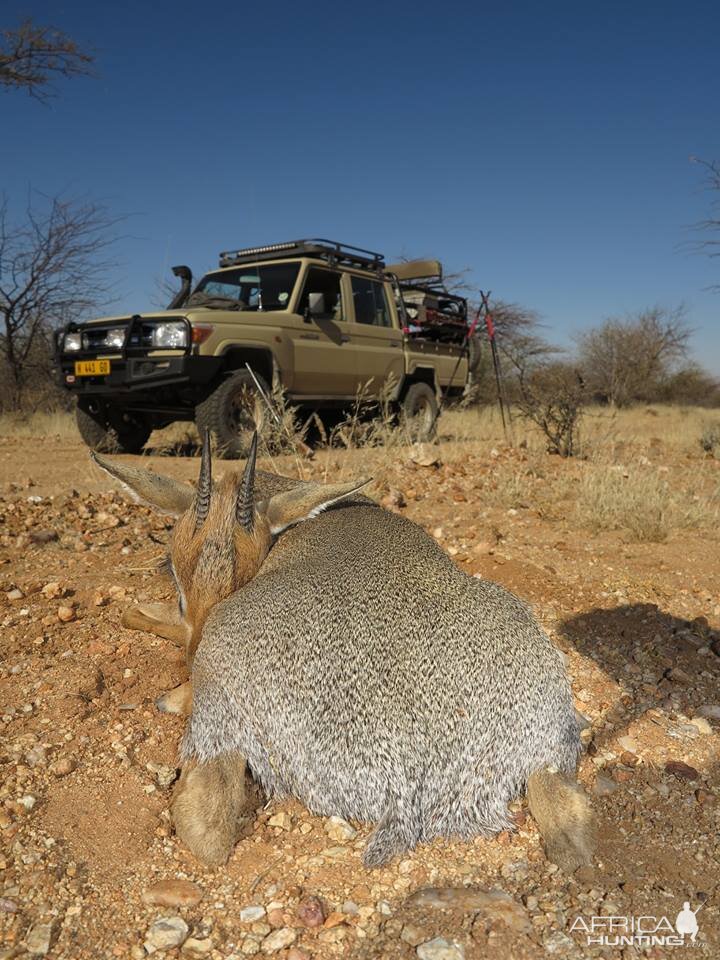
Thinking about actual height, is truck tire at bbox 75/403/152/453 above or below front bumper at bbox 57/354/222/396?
below

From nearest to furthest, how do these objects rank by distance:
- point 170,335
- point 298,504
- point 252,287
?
1. point 298,504
2. point 170,335
3. point 252,287

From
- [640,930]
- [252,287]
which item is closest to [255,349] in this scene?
[252,287]

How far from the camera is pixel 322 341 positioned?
1095 cm

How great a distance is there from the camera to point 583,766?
3020 mm

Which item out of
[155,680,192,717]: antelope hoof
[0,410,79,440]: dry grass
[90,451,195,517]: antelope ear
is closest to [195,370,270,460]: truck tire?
[0,410,79,440]: dry grass

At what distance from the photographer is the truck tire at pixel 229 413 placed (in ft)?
29.7

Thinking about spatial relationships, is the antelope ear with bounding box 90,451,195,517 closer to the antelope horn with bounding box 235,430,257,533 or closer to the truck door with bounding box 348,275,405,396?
the antelope horn with bounding box 235,430,257,533

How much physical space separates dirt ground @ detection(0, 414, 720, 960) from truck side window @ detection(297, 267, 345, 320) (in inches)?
248

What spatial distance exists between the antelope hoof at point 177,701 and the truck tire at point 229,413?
5.64 meters

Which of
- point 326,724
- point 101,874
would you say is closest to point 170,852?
point 101,874

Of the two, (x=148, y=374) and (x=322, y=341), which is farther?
(x=322, y=341)

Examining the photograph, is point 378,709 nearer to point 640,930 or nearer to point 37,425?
point 640,930

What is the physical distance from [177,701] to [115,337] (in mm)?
7404

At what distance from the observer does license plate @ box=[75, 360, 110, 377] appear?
942 centimetres
